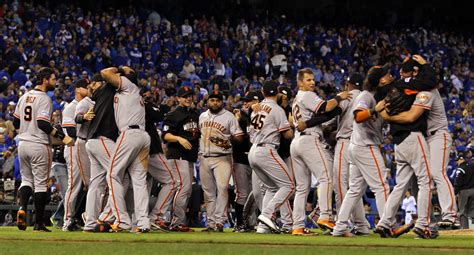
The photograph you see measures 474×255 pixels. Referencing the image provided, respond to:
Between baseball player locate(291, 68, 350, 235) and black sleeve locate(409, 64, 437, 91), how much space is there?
3.88 ft

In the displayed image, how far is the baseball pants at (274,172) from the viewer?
499 inches

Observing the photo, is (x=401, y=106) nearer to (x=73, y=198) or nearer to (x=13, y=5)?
(x=73, y=198)

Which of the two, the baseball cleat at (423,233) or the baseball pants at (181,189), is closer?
the baseball cleat at (423,233)

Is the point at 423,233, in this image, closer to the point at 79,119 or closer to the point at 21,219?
the point at 79,119

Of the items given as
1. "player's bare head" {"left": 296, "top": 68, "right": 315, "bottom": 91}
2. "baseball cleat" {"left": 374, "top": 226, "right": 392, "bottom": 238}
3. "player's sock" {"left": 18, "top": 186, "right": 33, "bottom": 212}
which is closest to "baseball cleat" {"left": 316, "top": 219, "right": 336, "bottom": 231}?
"baseball cleat" {"left": 374, "top": 226, "right": 392, "bottom": 238}

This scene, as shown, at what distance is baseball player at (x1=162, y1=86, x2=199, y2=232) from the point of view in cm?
1348

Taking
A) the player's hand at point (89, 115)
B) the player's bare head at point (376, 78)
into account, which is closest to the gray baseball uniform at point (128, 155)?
the player's hand at point (89, 115)

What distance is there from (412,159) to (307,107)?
1.66 metres

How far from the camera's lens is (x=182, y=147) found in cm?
1361

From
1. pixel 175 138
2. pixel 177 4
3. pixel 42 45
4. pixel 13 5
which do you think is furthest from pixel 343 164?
pixel 177 4

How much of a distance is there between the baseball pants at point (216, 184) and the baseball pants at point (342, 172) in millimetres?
1842

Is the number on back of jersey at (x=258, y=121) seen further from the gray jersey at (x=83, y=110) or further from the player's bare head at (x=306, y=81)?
the gray jersey at (x=83, y=110)

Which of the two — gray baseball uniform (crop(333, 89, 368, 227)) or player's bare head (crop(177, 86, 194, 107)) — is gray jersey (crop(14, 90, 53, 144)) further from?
gray baseball uniform (crop(333, 89, 368, 227))

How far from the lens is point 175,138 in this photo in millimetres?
13500
